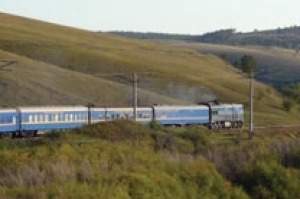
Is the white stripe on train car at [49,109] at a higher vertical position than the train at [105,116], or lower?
higher

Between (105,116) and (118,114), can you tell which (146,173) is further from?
(118,114)

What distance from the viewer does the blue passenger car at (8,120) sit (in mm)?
49344

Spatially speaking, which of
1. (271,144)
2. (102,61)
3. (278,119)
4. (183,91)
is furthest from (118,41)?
(271,144)

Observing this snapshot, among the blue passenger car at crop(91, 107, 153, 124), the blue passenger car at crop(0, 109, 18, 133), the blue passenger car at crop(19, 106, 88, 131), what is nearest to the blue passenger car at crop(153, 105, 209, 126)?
the blue passenger car at crop(91, 107, 153, 124)

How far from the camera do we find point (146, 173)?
23000 mm

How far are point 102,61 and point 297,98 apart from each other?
30610 mm

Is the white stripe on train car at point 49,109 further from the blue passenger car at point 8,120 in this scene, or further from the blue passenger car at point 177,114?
the blue passenger car at point 177,114

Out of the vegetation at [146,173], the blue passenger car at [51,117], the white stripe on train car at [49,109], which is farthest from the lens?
the white stripe on train car at [49,109]

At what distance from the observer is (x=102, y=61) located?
122 metres

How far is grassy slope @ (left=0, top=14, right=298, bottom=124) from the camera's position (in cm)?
9288

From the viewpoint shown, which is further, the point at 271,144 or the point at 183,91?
the point at 183,91

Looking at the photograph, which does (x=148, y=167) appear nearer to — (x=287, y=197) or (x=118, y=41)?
(x=287, y=197)

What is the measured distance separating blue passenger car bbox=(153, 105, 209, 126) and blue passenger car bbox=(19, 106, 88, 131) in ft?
26.6

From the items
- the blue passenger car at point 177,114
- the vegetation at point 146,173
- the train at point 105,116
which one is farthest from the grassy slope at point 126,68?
the vegetation at point 146,173
